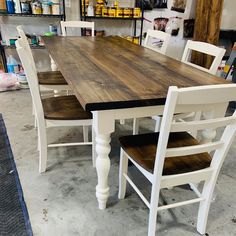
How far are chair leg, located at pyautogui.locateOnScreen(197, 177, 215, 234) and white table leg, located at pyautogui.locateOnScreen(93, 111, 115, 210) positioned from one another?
0.55m

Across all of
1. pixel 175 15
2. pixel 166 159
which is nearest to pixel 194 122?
pixel 166 159

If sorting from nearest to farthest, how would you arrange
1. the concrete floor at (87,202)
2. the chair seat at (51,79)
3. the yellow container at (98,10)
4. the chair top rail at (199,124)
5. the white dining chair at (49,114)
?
the chair top rail at (199,124)
the concrete floor at (87,202)
the white dining chair at (49,114)
the chair seat at (51,79)
the yellow container at (98,10)

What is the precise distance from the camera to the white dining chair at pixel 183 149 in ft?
3.39

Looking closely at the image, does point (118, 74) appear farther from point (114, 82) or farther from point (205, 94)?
point (205, 94)

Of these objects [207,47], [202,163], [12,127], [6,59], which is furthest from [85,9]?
[202,163]

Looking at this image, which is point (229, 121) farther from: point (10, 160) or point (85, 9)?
point (85, 9)

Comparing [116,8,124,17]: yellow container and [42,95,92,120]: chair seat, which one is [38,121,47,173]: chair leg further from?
[116,8,124,17]: yellow container

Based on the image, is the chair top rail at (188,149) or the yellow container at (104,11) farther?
the yellow container at (104,11)

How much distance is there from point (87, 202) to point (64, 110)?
0.65 m

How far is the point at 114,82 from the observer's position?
1.48 metres

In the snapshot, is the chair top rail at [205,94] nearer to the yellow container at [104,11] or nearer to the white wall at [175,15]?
the yellow container at [104,11]

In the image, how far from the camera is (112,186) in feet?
6.12

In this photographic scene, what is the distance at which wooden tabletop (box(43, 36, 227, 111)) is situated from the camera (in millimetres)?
1258

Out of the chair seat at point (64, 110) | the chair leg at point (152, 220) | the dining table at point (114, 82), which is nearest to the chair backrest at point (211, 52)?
the dining table at point (114, 82)
